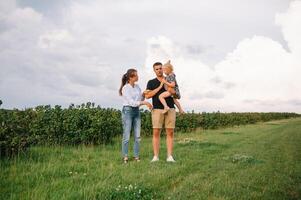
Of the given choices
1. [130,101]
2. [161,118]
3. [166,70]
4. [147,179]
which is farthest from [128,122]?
[147,179]

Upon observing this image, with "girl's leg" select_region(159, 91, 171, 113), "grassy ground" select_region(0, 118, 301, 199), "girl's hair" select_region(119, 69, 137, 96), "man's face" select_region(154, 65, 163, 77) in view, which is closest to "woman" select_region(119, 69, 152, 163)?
"girl's hair" select_region(119, 69, 137, 96)

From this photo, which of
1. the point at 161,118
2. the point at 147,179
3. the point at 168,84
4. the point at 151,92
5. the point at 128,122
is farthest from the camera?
the point at 128,122

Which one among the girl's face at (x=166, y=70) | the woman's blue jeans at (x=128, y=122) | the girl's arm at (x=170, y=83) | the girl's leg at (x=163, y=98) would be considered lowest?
the woman's blue jeans at (x=128, y=122)

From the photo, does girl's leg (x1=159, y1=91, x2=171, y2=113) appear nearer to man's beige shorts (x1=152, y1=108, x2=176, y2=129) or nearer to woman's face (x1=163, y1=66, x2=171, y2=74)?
man's beige shorts (x1=152, y1=108, x2=176, y2=129)

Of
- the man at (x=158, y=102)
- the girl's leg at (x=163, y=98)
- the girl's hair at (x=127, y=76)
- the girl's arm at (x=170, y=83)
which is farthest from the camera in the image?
the girl's hair at (x=127, y=76)

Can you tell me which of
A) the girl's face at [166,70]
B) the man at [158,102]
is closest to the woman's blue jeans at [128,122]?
the man at [158,102]

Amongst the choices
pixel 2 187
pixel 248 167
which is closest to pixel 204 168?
pixel 248 167

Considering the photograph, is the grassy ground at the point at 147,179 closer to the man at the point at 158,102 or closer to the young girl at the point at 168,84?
the man at the point at 158,102

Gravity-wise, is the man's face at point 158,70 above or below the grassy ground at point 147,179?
above

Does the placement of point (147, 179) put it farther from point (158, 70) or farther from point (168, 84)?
point (158, 70)

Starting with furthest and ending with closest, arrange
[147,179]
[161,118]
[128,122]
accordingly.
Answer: [128,122] < [161,118] < [147,179]

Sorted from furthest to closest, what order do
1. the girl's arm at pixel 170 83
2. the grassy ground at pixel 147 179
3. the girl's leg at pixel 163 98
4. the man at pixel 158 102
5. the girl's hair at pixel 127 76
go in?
the girl's hair at pixel 127 76 → the man at pixel 158 102 → the girl's leg at pixel 163 98 → the girl's arm at pixel 170 83 → the grassy ground at pixel 147 179

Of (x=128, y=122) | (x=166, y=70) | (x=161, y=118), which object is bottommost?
(x=128, y=122)

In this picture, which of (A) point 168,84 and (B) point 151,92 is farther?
(B) point 151,92
